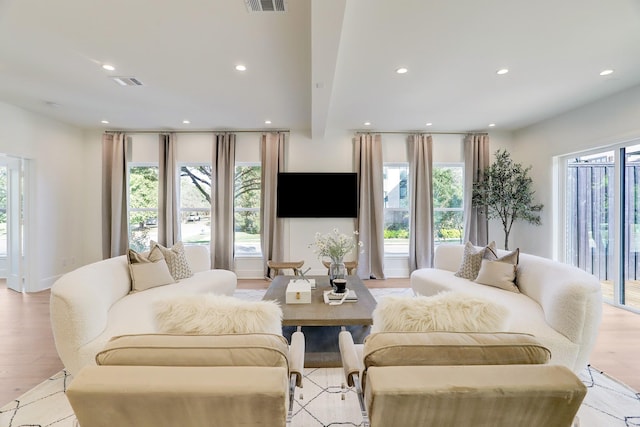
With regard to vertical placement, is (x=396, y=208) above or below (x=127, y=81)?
below

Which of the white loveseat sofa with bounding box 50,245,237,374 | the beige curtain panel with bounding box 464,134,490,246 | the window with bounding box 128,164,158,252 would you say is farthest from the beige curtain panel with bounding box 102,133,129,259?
the beige curtain panel with bounding box 464,134,490,246

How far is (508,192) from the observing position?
465 cm

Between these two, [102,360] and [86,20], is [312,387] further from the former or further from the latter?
[86,20]

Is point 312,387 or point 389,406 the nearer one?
point 389,406

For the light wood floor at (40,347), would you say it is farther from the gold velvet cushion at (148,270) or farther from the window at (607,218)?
the gold velvet cushion at (148,270)

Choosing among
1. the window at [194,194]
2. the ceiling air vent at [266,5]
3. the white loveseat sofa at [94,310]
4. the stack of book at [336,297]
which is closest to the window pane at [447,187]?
the stack of book at [336,297]

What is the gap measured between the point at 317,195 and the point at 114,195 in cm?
366

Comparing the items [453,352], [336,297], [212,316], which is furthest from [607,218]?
[212,316]

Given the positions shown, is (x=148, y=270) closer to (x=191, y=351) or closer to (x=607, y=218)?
(x=191, y=351)

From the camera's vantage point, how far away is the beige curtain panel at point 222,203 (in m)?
5.01

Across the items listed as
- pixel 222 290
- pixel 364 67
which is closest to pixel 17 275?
pixel 222 290

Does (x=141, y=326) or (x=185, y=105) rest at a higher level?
(x=185, y=105)

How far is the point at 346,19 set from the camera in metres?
2.08

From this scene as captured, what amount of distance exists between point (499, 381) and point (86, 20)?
11.1 feet
